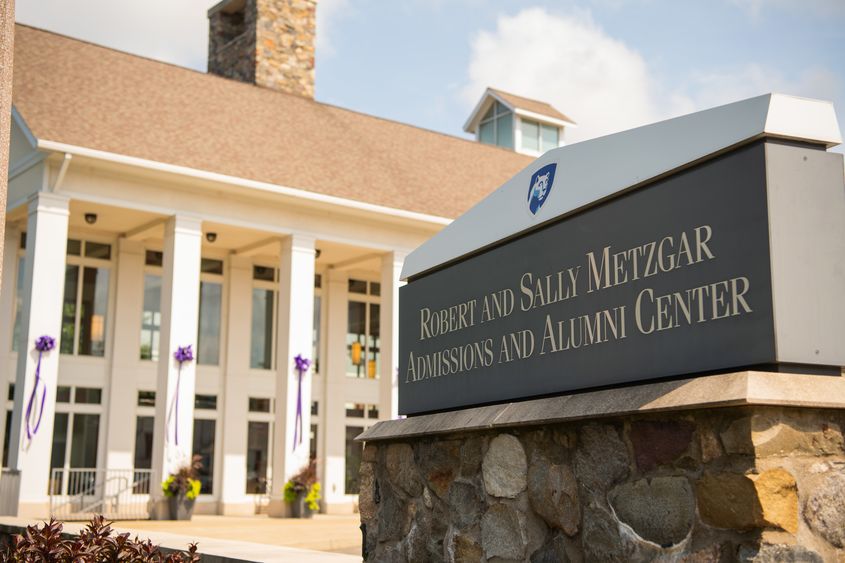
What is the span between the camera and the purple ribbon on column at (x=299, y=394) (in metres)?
24.5

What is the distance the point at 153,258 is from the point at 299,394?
19.7 feet

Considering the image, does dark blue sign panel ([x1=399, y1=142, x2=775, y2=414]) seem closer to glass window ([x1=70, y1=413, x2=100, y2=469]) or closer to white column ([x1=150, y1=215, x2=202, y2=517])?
white column ([x1=150, y1=215, x2=202, y2=517])

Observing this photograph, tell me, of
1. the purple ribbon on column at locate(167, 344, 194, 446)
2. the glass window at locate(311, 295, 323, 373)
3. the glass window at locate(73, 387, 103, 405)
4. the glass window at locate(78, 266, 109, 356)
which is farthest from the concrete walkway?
A: the glass window at locate(311, 295, 323, 373)

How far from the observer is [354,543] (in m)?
13.4

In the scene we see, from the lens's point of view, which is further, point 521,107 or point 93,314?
point 521,107

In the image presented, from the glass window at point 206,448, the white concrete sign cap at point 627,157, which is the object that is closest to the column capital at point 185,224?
the glass window at point 206,448

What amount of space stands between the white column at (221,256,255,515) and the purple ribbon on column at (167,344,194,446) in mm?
4388

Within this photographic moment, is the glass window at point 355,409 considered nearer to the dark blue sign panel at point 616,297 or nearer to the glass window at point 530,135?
the glass window at point 530,135

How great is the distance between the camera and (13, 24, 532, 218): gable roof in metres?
22.9

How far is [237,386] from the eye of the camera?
90.7ft

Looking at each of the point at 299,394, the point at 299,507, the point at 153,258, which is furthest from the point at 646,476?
the point at 153,258

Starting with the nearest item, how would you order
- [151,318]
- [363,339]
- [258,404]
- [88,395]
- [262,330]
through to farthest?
1. [88,395]
2. [151,318]
3. [258,404]
4. [262,330]
5. [363,339]

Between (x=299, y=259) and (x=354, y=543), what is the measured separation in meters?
12.9

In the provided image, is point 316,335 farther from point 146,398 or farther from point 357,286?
point 146,398
